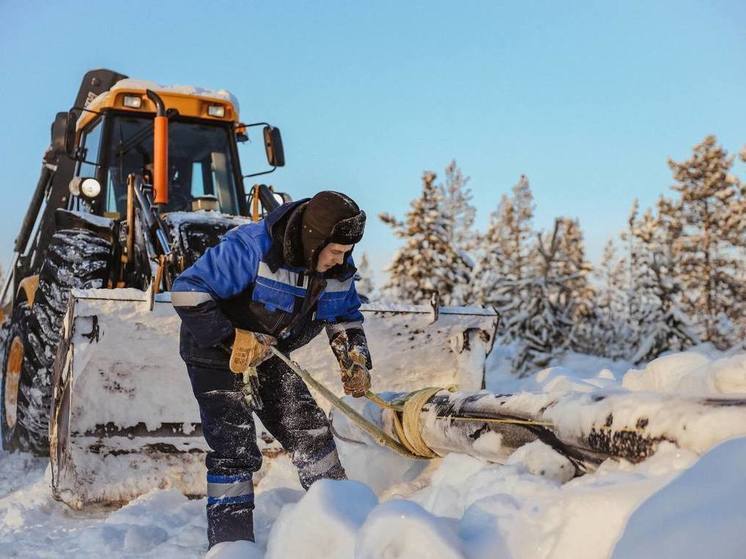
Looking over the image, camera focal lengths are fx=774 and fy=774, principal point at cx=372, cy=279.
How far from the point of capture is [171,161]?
668cm

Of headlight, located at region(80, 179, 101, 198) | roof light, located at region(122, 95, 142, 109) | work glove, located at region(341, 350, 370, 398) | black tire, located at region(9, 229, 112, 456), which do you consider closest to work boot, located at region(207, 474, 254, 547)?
work glove, located at region(341, 350, 370, 398)

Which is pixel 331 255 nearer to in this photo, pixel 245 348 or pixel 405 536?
pixel 245 348

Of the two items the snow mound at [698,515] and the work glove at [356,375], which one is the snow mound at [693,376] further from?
the work glove at [356,375]

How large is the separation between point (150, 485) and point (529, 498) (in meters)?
3.04

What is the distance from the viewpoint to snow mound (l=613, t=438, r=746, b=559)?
1655mm

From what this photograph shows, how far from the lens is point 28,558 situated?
11.5ft

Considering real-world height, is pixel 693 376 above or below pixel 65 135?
below

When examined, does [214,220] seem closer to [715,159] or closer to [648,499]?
[648,499]

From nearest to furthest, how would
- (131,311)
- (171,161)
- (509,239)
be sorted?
(131,311) < (171,161) < (509,239)

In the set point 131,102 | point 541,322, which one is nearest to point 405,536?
point 131,102

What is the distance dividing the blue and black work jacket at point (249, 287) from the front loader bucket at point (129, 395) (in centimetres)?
117

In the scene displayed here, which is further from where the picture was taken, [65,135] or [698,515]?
[65,135]

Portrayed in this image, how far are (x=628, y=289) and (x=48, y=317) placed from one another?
23.0 meters

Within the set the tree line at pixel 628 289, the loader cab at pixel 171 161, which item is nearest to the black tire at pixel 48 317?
the loader cab at pixel 171 161
